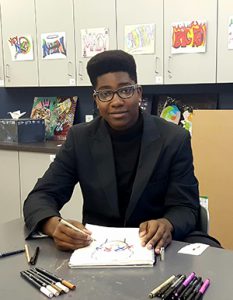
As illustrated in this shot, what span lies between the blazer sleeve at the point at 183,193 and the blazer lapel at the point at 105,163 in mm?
199

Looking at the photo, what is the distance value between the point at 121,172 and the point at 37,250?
0.51 meters

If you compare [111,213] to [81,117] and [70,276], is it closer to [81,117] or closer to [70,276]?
[70,276]

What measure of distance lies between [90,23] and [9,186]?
1.50 metres

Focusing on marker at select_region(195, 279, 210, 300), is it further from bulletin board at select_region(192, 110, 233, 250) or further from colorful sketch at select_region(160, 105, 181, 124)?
colorful sketch at select_region(160, 105, 181, 124)

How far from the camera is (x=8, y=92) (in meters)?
4.30

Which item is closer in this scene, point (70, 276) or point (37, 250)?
point (70, 276)

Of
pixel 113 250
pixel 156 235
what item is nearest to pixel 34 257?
pixel 113 250

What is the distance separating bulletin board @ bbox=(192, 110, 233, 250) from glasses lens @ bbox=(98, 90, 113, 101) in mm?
1319

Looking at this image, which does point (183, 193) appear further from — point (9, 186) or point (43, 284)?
point (9, 186)

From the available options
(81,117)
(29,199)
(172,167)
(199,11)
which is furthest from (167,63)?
(29,199)

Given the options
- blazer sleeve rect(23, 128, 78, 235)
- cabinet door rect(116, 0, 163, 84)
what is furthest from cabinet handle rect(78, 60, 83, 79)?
blazer sleeve rect(23, 128, 78, 235)

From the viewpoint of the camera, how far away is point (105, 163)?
5.26 feet

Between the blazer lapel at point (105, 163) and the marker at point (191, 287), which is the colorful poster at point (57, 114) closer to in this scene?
the blazer lapel at point (105, 163)

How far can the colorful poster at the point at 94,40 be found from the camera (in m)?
3.25
